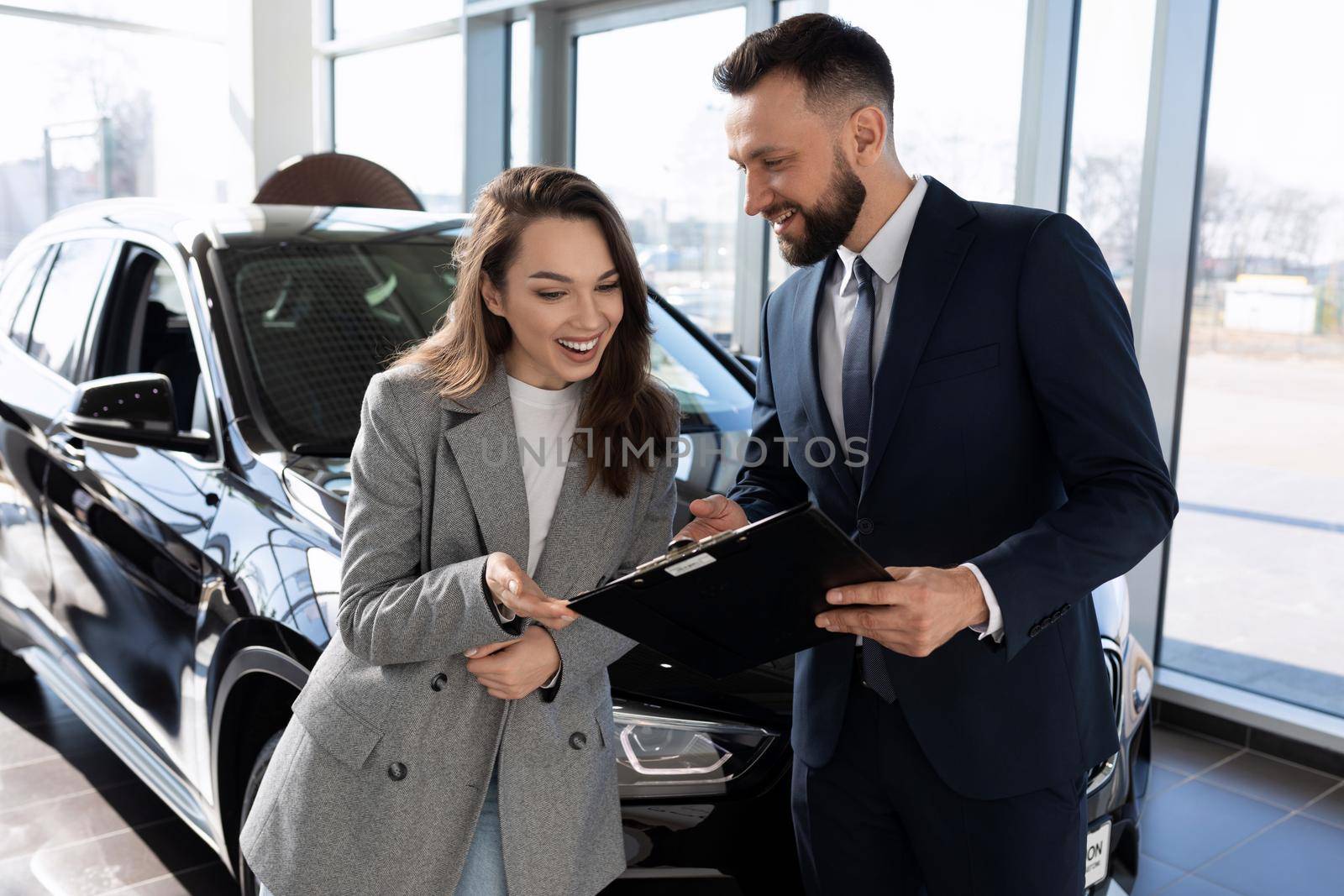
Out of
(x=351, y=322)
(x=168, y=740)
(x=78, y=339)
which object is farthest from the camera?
(x=78, y=339)

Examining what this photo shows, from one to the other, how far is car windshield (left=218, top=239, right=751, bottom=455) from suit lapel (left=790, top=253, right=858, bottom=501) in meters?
0.83

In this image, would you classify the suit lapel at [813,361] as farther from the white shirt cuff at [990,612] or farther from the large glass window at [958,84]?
the large glass window at [958,84]

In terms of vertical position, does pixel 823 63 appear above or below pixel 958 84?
below

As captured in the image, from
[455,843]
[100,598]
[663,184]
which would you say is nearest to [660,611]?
[455,843]

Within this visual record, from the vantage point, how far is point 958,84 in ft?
14.3

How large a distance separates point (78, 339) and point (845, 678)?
7.14ft

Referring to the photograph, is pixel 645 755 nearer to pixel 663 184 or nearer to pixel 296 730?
pixel 296 730

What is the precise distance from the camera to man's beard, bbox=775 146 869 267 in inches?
58.4

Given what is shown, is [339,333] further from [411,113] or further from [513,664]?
[411,113]

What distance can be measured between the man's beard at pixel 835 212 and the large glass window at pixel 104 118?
22.3 ft

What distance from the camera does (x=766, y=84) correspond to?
1.50m

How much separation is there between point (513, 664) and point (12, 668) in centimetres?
292

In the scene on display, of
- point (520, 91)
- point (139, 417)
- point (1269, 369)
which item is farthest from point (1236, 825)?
point (520, 91)

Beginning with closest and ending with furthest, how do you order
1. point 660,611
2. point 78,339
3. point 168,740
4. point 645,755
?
point 660,611 → point 645,755 → point 168,740 → point 78,339
